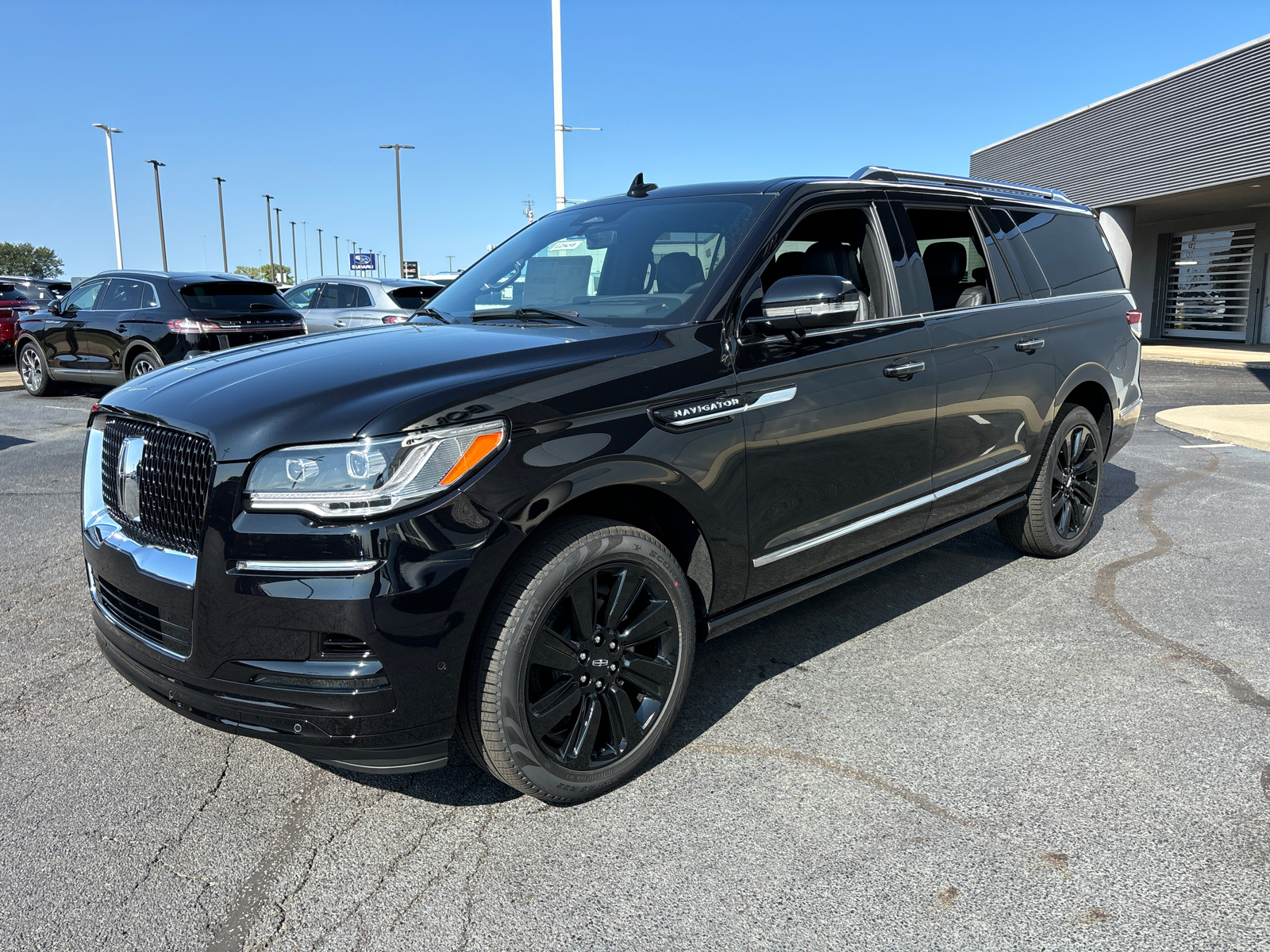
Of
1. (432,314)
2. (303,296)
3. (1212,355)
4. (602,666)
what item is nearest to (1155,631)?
(602,666)

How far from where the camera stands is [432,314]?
4.02 metres

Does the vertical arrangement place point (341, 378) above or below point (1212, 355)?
above

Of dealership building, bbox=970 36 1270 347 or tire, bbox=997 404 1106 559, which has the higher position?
dealership building, bbox=970 36 1270 347

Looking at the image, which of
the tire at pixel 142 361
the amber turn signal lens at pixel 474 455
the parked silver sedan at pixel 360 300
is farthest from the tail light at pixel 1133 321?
the tire at pixel 142 361

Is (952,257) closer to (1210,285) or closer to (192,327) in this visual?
(192,327)

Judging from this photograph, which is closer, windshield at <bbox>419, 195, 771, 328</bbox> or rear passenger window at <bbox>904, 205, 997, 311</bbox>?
windshield at <bbox>419, 195, 771, 328</bbox>

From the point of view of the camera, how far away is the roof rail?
4.20 metres

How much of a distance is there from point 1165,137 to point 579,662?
2733 cm

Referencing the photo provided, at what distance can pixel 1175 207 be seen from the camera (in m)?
27.7

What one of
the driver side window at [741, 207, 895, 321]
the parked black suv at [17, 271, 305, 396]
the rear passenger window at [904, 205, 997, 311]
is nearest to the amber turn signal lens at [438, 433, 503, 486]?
the driver side window at [741, 207, 895, 321]

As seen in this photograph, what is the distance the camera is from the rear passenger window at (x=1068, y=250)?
5016 millimetres

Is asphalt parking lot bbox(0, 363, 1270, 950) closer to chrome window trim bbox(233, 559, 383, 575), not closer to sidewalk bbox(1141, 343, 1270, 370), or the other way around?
chrome window trim bbox(233, 559, 383, 575)

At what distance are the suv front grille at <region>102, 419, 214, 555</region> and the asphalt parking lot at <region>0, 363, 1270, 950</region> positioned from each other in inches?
33.6

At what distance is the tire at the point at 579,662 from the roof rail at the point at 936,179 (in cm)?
222
